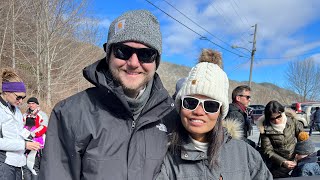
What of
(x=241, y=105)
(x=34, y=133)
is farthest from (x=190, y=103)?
(x=34, y=133)

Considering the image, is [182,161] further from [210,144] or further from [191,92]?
[191,92]

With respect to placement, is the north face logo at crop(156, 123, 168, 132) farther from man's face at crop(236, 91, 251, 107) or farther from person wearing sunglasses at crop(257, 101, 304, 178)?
man's face at crop(236, 91, 251, 107)

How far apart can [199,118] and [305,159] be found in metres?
2.54

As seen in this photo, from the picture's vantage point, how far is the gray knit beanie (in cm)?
176

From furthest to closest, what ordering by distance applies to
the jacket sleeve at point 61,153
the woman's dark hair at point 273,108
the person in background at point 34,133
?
the person in background at point 34,133, the woman's dark hair at point 273,108, the jacket sleeve at point 61,153

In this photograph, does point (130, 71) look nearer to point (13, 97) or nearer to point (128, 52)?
point (128, 52)

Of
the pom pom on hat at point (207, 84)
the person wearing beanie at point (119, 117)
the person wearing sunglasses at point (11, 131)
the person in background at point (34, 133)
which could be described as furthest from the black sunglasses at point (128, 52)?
the person in background at point (34, 133)

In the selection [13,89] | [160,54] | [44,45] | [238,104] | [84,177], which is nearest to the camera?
[84,177]

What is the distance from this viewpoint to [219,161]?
5.75ft

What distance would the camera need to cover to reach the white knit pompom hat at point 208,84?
Result: 1.79 meters

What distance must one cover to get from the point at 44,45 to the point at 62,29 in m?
1.36

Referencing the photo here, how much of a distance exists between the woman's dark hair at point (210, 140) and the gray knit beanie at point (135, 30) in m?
0.54

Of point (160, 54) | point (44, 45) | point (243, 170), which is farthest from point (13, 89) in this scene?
point (44, 45)

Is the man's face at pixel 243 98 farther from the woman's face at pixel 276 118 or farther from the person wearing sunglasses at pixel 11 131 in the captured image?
the person wearing sunglasses at pixel 11 131
